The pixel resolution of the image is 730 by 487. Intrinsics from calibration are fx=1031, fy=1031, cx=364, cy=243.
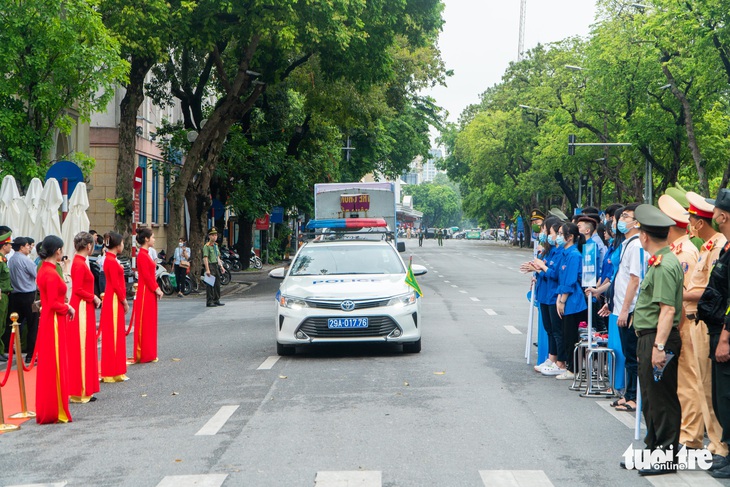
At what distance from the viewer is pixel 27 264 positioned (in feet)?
44.6

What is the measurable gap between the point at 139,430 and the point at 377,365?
4348mm

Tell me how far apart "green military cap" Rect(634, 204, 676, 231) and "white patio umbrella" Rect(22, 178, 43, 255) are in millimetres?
11987

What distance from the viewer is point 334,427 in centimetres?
830

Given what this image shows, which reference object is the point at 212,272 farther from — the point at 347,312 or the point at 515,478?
the point at 515,478

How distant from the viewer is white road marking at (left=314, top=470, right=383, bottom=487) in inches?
251

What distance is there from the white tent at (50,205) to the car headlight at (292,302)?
540 centimetres

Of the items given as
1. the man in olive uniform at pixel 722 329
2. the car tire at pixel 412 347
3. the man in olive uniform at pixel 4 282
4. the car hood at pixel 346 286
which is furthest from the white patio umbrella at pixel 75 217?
the man in olive uniform at pixel 722 329

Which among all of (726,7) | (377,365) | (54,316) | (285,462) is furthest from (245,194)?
(285,462)

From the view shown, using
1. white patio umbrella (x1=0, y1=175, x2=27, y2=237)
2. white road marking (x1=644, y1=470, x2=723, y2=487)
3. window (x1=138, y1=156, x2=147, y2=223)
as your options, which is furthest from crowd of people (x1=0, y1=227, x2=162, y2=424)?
window (x1=138, y1=156, x2=147, y2=223)

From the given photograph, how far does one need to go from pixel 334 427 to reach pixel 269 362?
4582 millimetres

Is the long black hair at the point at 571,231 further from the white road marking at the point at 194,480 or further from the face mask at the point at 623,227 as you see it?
the white road marking at the point at 194,480

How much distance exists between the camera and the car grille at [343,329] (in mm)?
12773

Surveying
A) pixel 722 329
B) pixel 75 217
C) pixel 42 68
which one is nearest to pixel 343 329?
pixel 722 329

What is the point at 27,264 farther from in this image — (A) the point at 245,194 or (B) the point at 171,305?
(A) the point at 245,194
